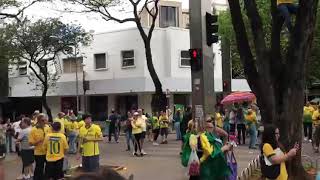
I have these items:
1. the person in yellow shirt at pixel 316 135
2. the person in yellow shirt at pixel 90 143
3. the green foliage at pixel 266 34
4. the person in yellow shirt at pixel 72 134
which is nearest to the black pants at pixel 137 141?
the person in yellow shirt at pixel 72 134

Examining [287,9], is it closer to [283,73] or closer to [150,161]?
[283,73]

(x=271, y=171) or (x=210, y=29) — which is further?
(x=210, y=29)

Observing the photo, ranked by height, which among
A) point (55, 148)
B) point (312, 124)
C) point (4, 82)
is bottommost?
A: point (312, 124)

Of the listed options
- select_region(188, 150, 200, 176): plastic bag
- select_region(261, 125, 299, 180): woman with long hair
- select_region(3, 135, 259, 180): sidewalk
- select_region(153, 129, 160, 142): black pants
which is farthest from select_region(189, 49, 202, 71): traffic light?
select_region(153, 129, 160, 142): black pants

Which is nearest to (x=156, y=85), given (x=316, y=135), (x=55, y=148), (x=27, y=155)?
(x=316, y=135)

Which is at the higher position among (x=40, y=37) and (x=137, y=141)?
(x=40, y=37)

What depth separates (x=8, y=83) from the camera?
4997 cm

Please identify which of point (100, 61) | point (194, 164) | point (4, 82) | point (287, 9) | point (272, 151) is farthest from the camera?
point (4, 82)

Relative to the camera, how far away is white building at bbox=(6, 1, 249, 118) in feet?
132

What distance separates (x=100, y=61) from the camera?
141 feet

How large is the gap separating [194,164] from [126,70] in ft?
103

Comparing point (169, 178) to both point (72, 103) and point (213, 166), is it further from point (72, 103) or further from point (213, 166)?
point (72, 103)

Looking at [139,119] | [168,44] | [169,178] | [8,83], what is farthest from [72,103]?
[169,178]

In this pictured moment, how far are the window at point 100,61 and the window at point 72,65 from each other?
4.13ft
